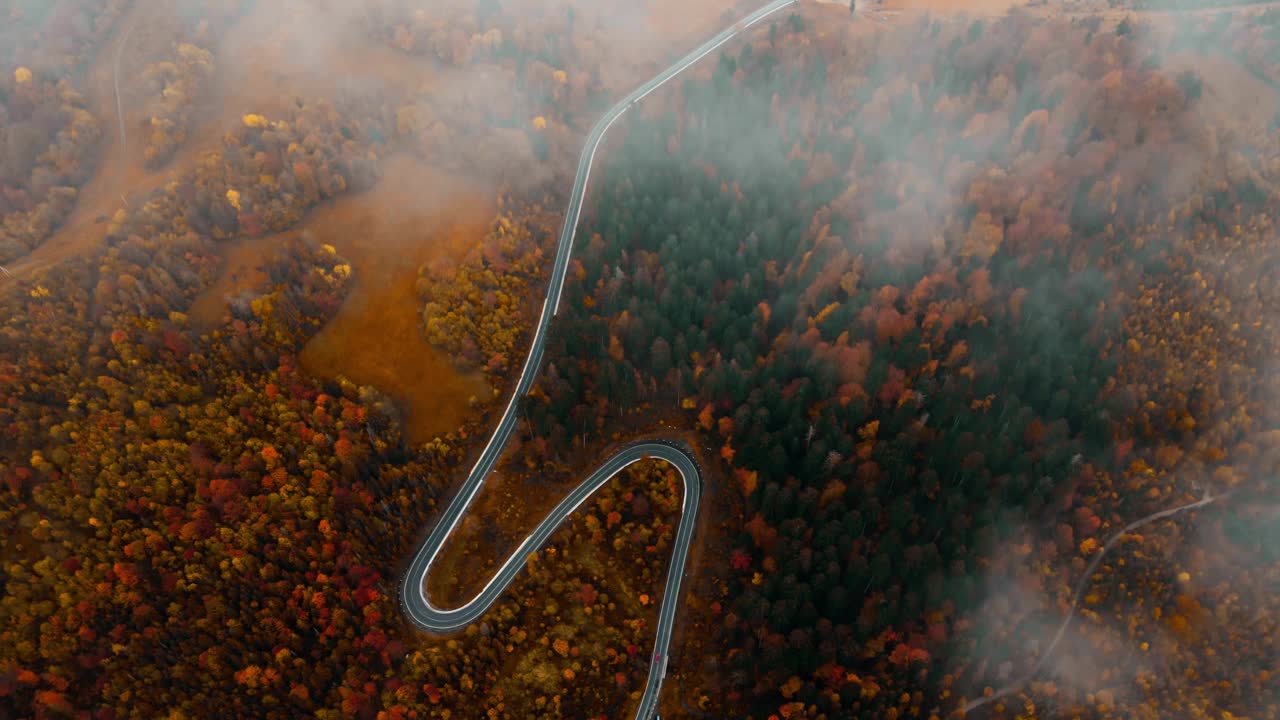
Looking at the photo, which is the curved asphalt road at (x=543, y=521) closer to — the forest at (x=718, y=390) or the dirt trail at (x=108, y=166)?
the forest at (x=718, y=390)

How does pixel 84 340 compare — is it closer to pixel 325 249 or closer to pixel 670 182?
pixel 325 249

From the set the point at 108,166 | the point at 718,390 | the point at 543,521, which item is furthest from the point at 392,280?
the point at 718,390

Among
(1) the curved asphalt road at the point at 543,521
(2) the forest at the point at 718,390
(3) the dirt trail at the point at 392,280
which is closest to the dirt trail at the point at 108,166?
(2) the forest at the point at 718,390

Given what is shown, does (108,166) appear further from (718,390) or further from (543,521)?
(718,390)

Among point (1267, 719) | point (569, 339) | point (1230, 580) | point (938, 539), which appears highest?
point (569, 339)

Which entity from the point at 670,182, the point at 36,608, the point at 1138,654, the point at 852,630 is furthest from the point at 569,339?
the point at 1138,654
